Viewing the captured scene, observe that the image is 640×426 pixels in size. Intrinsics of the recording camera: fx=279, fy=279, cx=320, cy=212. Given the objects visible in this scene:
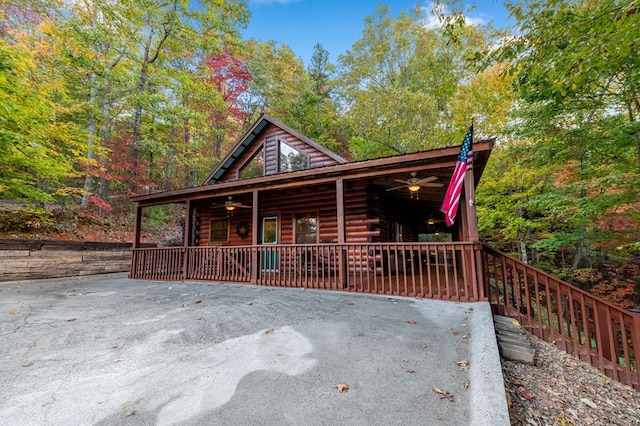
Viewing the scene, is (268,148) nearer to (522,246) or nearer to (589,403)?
(589,403)

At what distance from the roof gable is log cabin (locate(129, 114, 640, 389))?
0.14 feet

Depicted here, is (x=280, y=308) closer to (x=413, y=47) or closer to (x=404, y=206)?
(x=404, y=206)

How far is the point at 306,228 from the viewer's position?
966 centimetres

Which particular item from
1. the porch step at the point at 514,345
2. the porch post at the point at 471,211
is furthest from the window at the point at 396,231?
the porch step at the point at 514,345

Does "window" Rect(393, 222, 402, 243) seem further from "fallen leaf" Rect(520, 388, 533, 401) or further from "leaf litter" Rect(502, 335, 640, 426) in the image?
"fallen leaf" Rect(520, 388, 533, 401)

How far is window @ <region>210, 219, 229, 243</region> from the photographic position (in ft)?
36.8

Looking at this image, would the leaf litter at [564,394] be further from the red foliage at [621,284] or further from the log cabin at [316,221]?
the red foliage at [621,284]

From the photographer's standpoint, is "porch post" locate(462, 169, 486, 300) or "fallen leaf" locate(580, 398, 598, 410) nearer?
"fallen leaf" locate(580, 398, 598, 410)

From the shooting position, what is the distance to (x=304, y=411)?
205 cm

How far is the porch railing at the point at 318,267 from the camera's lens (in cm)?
520

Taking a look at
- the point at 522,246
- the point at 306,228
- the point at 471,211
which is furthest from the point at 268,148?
the point at 522,246

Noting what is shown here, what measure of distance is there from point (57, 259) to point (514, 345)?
38.6 ft

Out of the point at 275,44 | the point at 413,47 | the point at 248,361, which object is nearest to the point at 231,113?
the point at 275,44

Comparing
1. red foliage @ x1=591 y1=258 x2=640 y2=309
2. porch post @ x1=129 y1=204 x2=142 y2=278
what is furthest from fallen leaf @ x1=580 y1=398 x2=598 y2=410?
red foliage @ x1=591 y1=258 x2=640 y2=309
